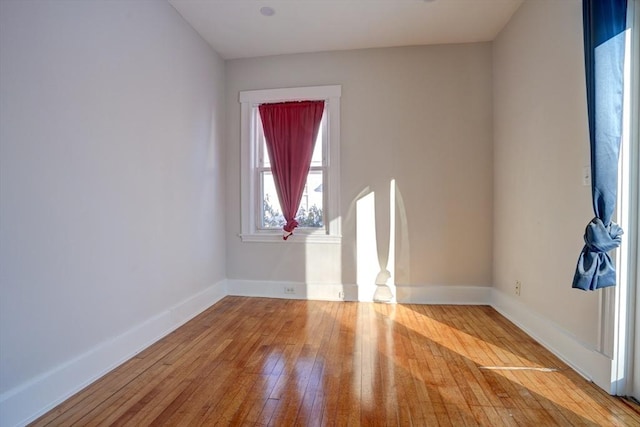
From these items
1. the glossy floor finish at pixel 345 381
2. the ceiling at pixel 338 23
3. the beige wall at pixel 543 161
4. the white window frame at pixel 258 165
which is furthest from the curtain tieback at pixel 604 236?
the white window frame at pixel 258 165

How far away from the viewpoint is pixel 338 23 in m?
3.09

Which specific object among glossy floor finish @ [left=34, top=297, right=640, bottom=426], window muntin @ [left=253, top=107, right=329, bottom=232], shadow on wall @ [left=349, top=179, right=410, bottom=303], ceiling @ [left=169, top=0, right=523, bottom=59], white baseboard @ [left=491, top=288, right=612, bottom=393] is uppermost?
ceiling @ [left=169, top=0, right=523, bottom=59]

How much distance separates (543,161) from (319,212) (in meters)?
2.25

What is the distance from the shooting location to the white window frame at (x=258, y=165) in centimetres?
365

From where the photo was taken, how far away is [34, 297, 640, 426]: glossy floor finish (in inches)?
64.2

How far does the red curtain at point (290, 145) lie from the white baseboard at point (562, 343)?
2394 millimetres

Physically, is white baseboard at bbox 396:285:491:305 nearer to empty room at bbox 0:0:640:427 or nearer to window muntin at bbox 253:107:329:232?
empty room at bbox 0:0:640:427

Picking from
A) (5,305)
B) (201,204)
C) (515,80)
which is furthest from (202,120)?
(515,80)

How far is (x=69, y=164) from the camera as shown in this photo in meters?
1.87

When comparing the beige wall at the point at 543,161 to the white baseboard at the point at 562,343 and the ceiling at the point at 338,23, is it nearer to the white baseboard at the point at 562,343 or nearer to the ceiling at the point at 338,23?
the white baseboard at the point at 562,343

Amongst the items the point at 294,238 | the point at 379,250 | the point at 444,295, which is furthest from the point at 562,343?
the point at 294,238

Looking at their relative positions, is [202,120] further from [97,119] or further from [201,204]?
[97,119]

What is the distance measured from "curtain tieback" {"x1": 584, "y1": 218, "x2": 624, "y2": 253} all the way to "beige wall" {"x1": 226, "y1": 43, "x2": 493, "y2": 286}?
1.71 meters

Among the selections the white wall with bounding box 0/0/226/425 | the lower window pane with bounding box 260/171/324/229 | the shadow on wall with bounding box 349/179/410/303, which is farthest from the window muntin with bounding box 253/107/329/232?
the white wall with bounding box 0/0/226/425
